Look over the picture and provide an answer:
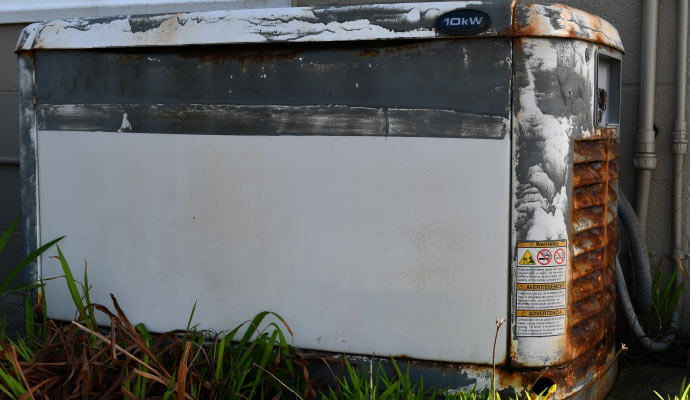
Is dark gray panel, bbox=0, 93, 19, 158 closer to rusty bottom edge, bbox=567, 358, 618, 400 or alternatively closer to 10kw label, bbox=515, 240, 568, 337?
10kw label, bbox=515, 240, 568, 337

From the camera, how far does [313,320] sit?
204 cm

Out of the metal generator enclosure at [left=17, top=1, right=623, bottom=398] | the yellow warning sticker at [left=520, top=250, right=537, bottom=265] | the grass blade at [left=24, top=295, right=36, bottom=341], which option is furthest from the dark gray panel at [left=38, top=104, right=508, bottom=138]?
the grass blade at [left=24, top=295, right=36, bottom=341]

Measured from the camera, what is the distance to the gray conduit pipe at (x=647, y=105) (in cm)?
278

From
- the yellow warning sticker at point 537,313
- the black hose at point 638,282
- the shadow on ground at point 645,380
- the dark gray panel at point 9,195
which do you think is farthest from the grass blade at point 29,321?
the black hose at point 638,282

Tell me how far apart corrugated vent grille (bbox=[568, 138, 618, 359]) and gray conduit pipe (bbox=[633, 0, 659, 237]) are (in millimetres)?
640

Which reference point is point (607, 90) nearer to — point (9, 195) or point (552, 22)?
point (552, 22)

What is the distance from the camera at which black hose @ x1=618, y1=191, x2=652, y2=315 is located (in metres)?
2.64

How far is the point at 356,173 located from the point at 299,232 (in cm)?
23

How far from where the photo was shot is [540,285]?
1888 mm

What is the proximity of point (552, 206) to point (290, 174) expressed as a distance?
70 centimetres

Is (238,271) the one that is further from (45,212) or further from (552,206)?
(552,206)

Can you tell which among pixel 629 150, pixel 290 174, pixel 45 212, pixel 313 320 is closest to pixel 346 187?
pixel 290 174

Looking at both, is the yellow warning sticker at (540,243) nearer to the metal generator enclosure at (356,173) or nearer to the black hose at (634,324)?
the metal generator enclosure at (356,173)

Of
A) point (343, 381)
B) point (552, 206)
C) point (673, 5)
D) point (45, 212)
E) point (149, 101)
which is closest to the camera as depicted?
point (552, 206)
